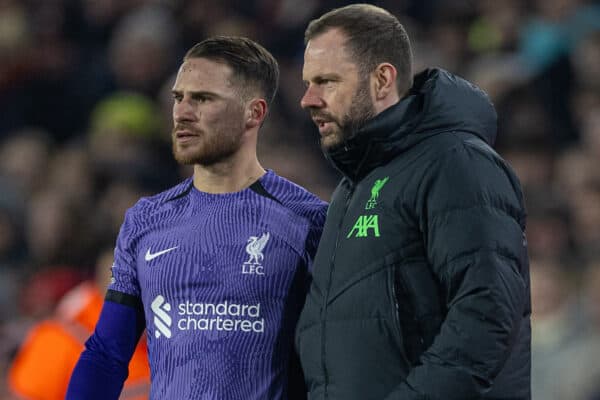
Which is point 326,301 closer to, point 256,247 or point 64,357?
point 256,247

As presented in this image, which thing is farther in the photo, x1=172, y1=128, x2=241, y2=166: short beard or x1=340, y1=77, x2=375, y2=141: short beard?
x1=172, y1=128, x2=241, y2=166: short beard

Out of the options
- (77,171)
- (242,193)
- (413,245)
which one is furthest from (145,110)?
(413,245)

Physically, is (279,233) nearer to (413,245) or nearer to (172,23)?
(413,245)

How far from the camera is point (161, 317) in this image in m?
4.13

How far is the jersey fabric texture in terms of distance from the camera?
402cm

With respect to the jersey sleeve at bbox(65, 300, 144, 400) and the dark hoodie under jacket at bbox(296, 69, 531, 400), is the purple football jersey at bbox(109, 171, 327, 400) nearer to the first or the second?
the jersey sleeve at bbox(65, 300, 144, 400)

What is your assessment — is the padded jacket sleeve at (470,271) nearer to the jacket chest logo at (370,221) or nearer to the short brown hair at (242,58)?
the jacket chest logo at (370,221)

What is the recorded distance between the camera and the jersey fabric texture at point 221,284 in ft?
13.2

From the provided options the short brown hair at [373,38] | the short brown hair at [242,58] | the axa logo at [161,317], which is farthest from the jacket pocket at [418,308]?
the short brown hair at [242,58]

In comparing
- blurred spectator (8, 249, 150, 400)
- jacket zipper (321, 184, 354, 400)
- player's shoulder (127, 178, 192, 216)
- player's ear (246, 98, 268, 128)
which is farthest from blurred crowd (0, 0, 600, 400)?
jacket zipper (321, 184, 354, 400)

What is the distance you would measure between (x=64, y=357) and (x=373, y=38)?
2327 millimetres

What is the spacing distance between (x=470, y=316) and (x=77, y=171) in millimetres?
6247

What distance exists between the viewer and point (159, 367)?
13.5ft

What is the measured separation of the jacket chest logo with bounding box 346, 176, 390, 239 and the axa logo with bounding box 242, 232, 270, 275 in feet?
1.63
